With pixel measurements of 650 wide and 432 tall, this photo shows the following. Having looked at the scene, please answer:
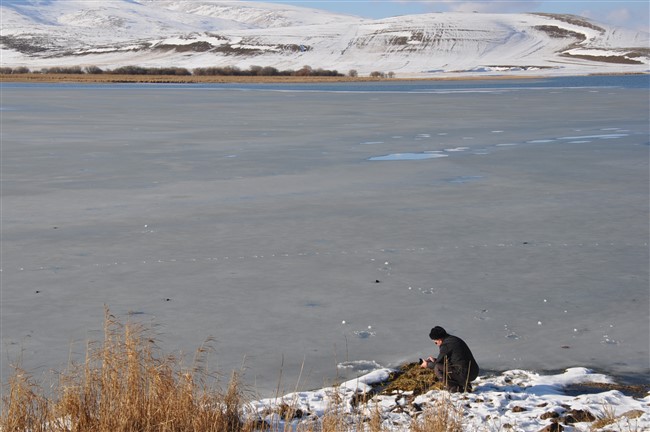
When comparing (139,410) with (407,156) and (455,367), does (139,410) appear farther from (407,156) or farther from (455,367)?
(407,156)

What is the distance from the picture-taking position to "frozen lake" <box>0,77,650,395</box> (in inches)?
253

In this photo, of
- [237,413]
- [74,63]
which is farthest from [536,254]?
[74,63]

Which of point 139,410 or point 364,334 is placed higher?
point 139,410

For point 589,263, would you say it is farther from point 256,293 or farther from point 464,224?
point 256,293

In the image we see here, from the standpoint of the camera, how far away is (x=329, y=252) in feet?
30.0

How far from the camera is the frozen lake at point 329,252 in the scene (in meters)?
6.41

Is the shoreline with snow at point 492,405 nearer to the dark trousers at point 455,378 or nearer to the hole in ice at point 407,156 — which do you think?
the dark trousers at point 455,378

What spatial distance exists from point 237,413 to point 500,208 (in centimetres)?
742

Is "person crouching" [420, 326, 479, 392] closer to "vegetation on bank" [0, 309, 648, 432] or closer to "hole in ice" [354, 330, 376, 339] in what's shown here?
"vegetation on bank" [0, 309, 648, 432]

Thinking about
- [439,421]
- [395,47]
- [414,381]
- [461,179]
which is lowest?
[414,381]

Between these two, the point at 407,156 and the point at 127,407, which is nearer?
the point at 127,407

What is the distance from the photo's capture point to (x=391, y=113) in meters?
30.9

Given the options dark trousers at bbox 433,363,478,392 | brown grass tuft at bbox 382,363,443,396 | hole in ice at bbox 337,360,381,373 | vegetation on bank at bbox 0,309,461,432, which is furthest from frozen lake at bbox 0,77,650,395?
vegetation on bank at bbox 0,309,461,432

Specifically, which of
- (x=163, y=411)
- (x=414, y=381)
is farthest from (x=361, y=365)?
(x=163, y=411)
